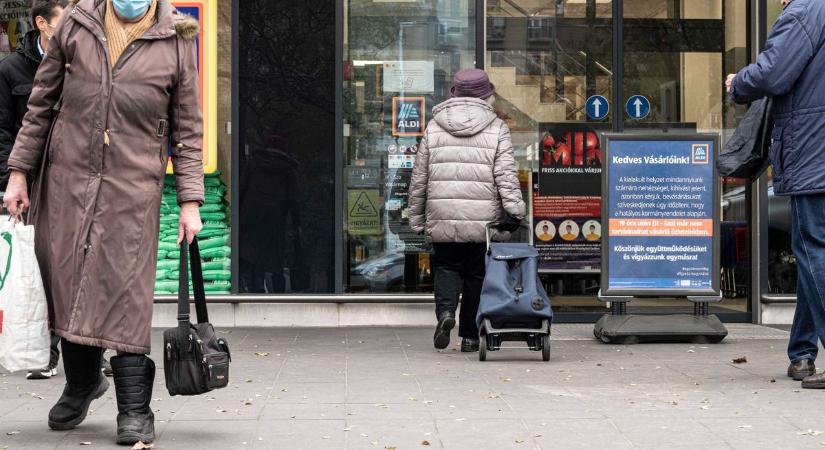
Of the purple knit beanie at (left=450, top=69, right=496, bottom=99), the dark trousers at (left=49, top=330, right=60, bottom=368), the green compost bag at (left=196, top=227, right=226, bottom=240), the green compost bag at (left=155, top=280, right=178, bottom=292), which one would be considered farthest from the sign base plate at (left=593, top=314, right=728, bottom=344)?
the dark trousers at (left=49, top=330, right=60, bottom=368)

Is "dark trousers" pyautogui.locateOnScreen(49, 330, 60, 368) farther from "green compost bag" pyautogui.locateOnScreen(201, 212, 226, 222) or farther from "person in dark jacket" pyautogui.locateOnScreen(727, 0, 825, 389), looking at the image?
"person in dark jacket" pyautogui.locateOnScreen(727, 0, 825, 389)

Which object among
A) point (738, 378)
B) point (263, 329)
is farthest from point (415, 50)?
point (738, 378)

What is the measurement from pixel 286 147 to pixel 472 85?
216 centimetres

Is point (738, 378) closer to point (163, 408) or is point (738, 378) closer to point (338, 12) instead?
point (163, 408)

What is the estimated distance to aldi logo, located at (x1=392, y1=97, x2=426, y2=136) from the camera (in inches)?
422

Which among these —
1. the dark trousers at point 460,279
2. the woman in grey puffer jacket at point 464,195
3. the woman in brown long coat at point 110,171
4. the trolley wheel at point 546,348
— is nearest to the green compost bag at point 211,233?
the woman in grey puffer jacket at point 464,195

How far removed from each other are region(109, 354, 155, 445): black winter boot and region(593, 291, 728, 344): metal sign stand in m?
4.67

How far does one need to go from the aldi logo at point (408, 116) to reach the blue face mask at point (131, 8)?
17.8 ft

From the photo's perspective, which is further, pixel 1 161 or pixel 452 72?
pixel 452 72

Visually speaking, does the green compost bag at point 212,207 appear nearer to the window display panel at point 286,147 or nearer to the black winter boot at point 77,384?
the window display panel at point 286,147

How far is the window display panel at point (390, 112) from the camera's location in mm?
10672

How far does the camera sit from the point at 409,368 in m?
7.85

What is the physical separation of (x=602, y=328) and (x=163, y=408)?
159 inches

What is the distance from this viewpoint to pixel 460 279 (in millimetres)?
8930
